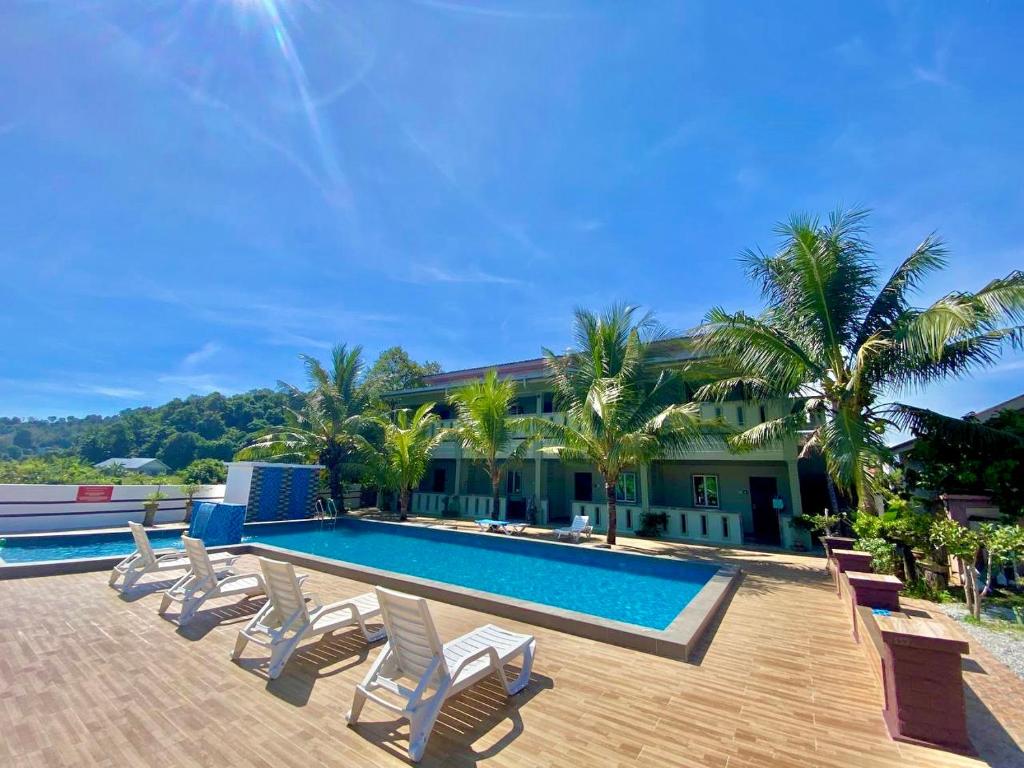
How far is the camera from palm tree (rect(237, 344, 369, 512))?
18.8 m

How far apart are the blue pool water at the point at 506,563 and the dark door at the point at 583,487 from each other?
21.4ft

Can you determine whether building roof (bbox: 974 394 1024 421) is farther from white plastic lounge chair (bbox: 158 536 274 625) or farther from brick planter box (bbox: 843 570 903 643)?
white plastic lounge chair (bbox: 158 536 274 625)

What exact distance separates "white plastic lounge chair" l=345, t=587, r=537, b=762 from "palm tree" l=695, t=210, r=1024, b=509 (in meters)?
8.01

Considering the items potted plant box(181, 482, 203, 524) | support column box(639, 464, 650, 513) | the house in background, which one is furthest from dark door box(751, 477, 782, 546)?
the house in background

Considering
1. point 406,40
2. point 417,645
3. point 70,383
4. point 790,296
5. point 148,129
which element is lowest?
point 417,645

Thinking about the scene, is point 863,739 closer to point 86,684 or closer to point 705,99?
point 86,684

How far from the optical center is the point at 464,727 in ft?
10.6

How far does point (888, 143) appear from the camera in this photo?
8.65 m

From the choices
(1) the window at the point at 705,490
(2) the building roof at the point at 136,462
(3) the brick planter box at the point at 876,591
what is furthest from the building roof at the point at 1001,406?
(2) the building roof at the point at 136,462

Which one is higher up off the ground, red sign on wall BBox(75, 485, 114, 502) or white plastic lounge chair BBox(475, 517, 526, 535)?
red sign on wall BBox(75, 485, 114, 502)

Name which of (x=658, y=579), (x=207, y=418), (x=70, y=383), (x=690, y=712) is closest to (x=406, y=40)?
(x=690, y=712)

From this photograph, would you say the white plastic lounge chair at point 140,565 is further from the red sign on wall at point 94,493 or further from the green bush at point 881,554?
the green bush at point 881,554

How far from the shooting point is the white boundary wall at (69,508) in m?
12.1

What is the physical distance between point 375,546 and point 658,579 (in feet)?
27.7
